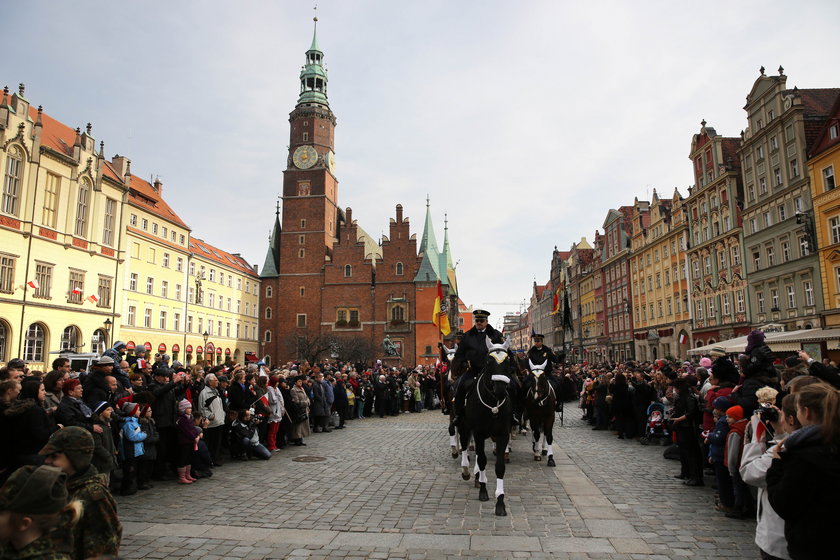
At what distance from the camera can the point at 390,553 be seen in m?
5.44

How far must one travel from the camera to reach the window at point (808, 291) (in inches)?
1175

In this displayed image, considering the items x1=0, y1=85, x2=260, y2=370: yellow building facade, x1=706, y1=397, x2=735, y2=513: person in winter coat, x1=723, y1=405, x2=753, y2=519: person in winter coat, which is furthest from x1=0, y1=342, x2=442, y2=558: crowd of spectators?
x1=0, y1=85, x2=260, y2=370: yellow building facade

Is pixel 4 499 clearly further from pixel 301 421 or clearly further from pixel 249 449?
pixel 301 421

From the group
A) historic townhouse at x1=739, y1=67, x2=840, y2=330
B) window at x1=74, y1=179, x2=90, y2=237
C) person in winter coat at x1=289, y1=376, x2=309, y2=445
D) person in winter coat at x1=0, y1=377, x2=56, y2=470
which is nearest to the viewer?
person in winter coat at x1=0, y1=377, x2=56, y2=470

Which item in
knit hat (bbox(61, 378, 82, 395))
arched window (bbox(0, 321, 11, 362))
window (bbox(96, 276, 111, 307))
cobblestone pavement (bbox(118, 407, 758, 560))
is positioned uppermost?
window (bbox(96, 276, 111, 307))

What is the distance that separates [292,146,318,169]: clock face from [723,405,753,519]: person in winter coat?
68166 millimetres

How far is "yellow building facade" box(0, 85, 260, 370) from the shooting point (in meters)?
→ 30.7

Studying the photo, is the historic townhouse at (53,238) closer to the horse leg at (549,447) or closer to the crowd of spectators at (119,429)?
the crowd of spectators at (119,429)

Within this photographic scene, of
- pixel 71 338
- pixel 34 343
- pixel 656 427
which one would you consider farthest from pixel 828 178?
pixel 34 343

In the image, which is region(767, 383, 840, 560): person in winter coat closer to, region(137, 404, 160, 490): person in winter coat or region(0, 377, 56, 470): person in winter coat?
region(0, 377, 56, 470): person in winter coat

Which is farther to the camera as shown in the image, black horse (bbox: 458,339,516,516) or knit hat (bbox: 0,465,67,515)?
black horse (bbox: 458,339,516,516)

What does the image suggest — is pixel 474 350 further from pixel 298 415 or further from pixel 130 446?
pixel 298 415

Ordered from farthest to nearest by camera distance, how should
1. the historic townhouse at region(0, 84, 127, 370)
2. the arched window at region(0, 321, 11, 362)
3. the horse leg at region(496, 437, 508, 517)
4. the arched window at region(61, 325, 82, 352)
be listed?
1. the arched window at region(61, 325, 82, 352)
2. the historic townhouse at region(0, 84, 127, 370)
3. the arched window at region(0, 321, 11, 362)
4. the horse leg at region(496, 437, 508, 517)

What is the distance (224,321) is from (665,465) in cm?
5695
